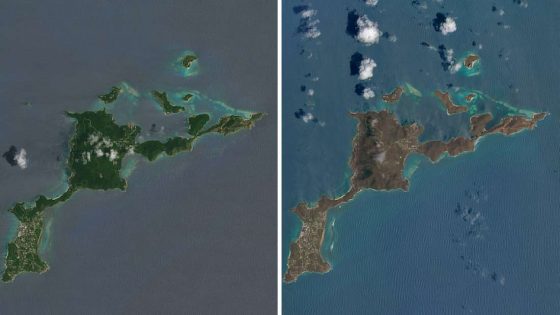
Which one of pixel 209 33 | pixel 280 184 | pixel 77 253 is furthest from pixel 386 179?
pixel 77 253

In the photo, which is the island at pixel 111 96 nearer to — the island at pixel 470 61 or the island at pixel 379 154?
the island at pixel 379 154

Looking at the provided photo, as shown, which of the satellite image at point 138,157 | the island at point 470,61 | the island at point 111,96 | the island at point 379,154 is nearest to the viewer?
the satellite image at point 138,157

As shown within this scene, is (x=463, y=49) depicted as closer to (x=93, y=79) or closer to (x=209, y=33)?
(x=209, y=33)

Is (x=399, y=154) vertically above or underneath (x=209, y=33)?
underneath

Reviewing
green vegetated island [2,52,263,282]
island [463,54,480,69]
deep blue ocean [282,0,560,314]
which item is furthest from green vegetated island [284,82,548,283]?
green vegetated island [2,52,263,282]

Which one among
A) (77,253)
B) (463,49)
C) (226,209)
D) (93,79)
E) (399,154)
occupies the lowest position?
(77,253)

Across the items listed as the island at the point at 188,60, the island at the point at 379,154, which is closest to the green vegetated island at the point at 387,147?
the island at the point at 379,154

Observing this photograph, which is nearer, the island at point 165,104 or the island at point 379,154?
the island at point 379,154
